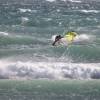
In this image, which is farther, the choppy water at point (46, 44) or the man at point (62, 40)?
the man at point (62, 40)

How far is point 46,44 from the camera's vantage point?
29.1m

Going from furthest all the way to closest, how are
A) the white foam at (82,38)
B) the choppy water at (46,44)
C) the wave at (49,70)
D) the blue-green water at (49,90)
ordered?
the white foam at (82,38) → the choppy water at (46,44) → the wave at (49,70) → the blue-green water at (49,90)

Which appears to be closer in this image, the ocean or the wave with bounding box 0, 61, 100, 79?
the ocean

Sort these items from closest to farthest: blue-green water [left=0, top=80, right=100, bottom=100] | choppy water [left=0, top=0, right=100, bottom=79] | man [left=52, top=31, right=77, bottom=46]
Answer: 1. blue-green water [left=0, top=80, right=100, bottom=100]
2. choppy water [left=0, top=0, right=100, bottom=79]
3. man [left=52, top=31, right=77, bottom=46]

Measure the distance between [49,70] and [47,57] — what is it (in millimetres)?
2488

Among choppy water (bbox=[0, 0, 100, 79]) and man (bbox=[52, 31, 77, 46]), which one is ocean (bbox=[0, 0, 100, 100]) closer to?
choppy water (bbox=[0, 0, 100, 79])

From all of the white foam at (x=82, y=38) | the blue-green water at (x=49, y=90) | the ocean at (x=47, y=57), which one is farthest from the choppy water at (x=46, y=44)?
the blue-green water at (x=49, y=90)

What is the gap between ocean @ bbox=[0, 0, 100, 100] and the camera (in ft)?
63.1

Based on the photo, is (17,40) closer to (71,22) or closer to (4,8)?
(71,22)

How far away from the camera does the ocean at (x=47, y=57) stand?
19.2m

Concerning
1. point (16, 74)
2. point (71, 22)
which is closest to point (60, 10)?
point (71, 22)

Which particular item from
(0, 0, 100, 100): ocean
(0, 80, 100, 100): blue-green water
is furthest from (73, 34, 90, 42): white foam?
(0, 80, 100, 100): blue-green water

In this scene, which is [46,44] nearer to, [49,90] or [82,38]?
[82,38]

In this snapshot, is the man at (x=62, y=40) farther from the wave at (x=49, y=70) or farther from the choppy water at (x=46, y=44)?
the wave at (x=49, y=70)
